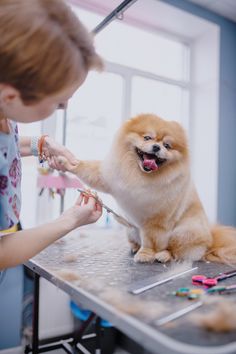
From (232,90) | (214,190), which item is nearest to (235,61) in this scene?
(232,90)

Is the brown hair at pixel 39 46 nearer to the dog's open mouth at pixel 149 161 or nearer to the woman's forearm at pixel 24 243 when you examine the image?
the woman's forearm at pixel 24 243

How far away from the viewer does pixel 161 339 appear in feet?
1.67

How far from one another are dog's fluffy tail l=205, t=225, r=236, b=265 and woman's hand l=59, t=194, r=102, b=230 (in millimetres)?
456

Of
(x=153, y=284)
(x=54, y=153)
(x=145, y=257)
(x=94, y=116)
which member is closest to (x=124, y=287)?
(x=153, y=284)

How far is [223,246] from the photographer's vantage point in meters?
1.16

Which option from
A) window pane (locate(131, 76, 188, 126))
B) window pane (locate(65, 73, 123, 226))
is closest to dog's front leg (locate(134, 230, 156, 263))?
window pane (locate(65, 73, 123, 226))

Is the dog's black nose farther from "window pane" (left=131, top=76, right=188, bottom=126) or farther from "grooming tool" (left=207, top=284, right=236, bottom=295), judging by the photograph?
"window pane" (left=131, top=76, right=188, bottom=126)

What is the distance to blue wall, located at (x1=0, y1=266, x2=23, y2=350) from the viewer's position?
1763 millimetres

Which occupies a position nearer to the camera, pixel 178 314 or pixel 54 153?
pixel 178 314

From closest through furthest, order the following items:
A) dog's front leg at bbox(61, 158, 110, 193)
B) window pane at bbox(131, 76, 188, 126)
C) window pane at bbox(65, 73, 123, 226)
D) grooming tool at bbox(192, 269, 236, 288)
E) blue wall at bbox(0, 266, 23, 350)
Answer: grooming tool at bbox(192, 269, 236, 288), dog's front leg at bbox(61, 158, 110, 193), blue wall at bbox(0, 266, 23, 350), window pane at bbox(65, 73, 123, 226), window pane at bbox(131, 76, 188, 126)

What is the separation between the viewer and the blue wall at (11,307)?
5.78 feet

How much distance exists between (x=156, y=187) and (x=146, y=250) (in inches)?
8.2

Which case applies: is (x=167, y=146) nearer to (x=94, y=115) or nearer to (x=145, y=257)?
(x=145, y=257)

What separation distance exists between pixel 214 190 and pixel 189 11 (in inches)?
51.3
